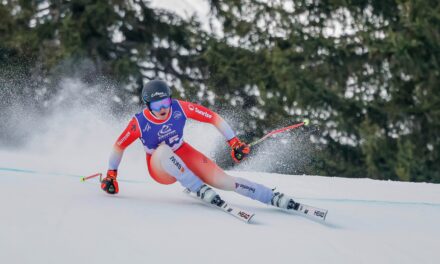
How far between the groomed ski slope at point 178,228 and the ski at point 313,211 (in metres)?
0.06

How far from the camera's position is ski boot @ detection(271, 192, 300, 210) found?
454 centimetres

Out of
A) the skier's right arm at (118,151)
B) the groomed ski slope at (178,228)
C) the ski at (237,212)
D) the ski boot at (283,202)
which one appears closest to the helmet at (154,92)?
the skier's right arm at (118,151)

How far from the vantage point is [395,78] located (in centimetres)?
1140

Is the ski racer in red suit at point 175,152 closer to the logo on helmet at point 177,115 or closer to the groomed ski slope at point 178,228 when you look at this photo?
the logo on helmet at point 177,115

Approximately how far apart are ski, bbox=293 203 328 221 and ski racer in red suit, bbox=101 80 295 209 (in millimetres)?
63

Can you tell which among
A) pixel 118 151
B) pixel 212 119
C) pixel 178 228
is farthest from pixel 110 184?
pixel 178 228

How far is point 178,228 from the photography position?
3.84 m

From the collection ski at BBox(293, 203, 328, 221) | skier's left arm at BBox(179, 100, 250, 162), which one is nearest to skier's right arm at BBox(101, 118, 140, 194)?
skier's left arm at BBox(179, 100, 250, 162)

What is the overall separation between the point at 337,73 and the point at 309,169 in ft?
5.65

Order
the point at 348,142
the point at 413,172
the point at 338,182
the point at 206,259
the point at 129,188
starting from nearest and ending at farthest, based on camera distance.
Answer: the point at 206,259
the point at 129,188
the point at 338,182
the point at 413,172
the point at 348,142

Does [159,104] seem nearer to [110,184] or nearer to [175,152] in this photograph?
[175,152]

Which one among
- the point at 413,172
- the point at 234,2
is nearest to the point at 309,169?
the point at 413,172

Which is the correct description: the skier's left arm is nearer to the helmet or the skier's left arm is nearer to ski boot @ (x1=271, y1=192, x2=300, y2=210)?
the helmet

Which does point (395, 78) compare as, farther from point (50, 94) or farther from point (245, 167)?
point (50, 94)
